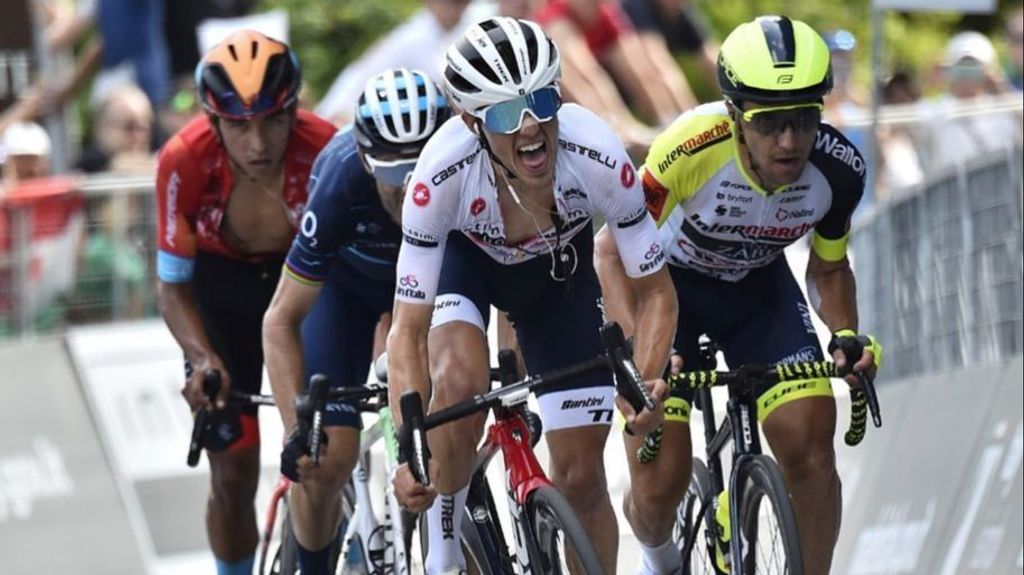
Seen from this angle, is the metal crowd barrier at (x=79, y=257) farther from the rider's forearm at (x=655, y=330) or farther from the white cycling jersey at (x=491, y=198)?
the rider's forearm at (x=655, y=330)

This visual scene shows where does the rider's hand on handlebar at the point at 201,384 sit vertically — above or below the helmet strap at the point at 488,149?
below

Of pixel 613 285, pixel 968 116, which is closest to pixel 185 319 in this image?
pixel 613 285

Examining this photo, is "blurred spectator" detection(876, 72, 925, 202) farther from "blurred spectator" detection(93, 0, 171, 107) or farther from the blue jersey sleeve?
the blue jersey sleeve

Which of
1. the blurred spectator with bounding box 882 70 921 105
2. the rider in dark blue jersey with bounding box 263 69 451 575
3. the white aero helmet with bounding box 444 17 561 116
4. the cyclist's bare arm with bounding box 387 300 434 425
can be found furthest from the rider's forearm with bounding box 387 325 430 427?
the blurred spectator with bounding box 882 70 921 105

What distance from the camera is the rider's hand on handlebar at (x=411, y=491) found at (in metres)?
6.30

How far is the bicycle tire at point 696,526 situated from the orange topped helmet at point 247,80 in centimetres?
196

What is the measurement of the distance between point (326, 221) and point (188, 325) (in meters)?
1.25

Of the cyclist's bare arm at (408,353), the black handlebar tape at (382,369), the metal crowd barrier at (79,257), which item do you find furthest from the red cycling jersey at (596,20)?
the cyclist's bare arm at (408,353)

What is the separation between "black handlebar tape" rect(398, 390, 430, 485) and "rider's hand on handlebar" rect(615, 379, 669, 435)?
59cm

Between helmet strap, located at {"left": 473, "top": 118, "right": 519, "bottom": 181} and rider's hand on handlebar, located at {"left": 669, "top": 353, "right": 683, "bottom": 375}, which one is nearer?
helmet strap, located at {"left": 473, "top": 118, "right": 519, "bottom": 181}

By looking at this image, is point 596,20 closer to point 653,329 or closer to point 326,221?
point 326,221

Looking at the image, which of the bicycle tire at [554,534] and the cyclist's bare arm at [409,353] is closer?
the bicycle tire at [554,534]

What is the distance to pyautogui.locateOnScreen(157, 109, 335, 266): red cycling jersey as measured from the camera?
27.4 feet

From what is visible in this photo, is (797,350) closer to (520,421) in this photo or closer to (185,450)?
(520,421)
